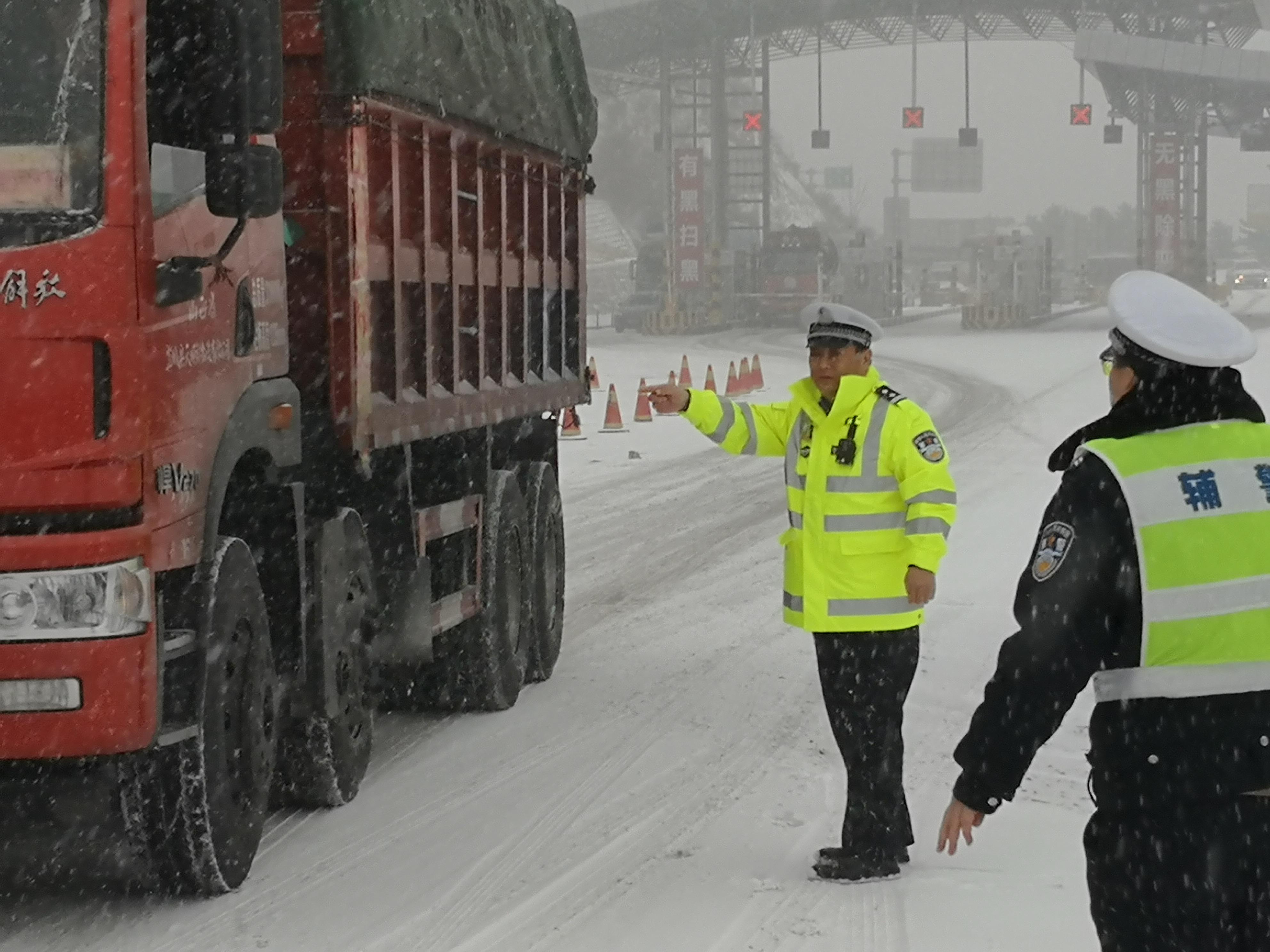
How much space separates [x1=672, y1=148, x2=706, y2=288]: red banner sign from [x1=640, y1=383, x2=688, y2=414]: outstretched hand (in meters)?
53.6

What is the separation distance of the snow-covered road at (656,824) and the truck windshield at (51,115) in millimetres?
1919

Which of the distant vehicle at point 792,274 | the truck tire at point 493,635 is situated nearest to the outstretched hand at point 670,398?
the truck tire at point 493,635

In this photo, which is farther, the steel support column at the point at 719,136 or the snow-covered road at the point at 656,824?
the steel support column at the point at 719,136

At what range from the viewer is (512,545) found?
9078mm

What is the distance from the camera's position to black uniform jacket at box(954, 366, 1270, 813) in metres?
3.23

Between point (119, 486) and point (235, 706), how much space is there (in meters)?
1.09

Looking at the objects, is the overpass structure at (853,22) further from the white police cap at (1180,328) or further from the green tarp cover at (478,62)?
the white police cap at (1180,328)

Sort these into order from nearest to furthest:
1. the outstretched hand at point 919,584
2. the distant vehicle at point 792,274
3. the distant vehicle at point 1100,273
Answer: the outstretched hand at point 919,584 < the distant vehicle at point 792,274 < the distant vehicle at point 1100,273

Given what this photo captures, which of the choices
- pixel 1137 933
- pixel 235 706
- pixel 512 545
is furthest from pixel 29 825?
pixel 512 545

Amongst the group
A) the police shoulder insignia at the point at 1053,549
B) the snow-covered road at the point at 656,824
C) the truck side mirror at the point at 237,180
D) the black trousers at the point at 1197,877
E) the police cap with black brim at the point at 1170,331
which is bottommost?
the snow-covered road at the point at 656,824

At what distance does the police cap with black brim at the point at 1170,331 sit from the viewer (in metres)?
3.23

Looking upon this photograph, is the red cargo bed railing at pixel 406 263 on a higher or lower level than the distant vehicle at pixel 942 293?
higher

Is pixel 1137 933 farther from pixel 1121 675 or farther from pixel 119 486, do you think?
pixel 119 486

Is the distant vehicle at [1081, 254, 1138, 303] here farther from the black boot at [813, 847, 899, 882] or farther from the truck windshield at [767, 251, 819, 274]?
the black boot at [813, 847, 899, 882]
